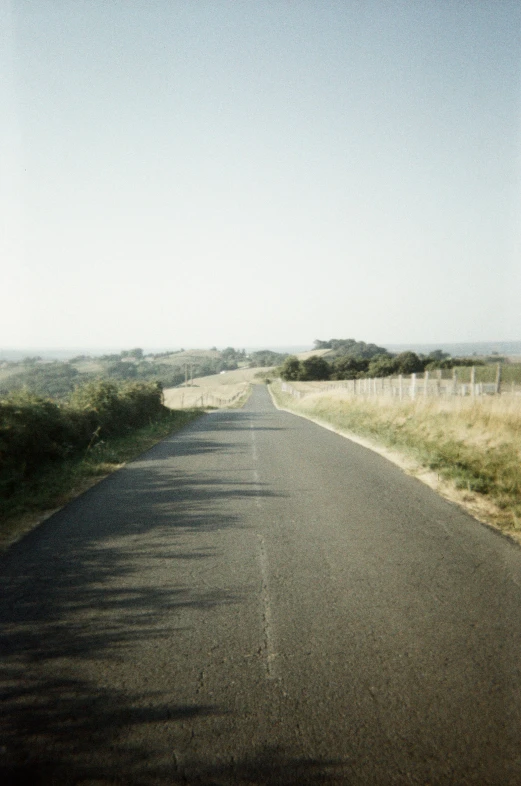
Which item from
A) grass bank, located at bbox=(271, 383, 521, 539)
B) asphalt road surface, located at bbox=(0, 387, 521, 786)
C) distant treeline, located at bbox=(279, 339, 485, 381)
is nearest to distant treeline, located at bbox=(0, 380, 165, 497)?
asphalt road surface, located at bbox=(0, 387, 521, 786)

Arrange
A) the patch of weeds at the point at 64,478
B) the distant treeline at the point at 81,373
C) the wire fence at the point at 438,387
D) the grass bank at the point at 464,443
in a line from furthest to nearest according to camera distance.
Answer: the wire fence at the point at 438,387
the distant treeline at the point at 81,373
the grass bank at the point at 464,443
the patch of weeds at the point at 64,478

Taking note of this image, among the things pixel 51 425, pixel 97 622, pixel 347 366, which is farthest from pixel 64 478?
pixel 347 366

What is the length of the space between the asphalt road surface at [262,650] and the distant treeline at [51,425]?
4.63 meters

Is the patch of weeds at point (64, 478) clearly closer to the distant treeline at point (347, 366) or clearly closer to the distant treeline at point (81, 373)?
the distant treeline at point (81, 373)

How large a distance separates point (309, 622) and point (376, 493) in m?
5.36

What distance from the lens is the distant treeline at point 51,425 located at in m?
11.9

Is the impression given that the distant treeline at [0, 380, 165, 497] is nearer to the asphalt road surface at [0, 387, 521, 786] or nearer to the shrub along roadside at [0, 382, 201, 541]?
the shrub along roadside at [0, 382, 201, 541]

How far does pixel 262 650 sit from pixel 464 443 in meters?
11.0

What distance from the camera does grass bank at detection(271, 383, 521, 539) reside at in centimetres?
932

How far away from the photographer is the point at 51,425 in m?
14.8

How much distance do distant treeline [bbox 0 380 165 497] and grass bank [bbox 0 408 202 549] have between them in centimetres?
33

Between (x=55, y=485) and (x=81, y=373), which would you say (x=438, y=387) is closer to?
(x=55, y=485)

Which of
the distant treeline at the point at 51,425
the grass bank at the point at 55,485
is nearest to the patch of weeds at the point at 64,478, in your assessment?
the grass bank at the point at 55,485

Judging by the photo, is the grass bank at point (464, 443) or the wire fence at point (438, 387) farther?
the wire fence at point (438, 387)
